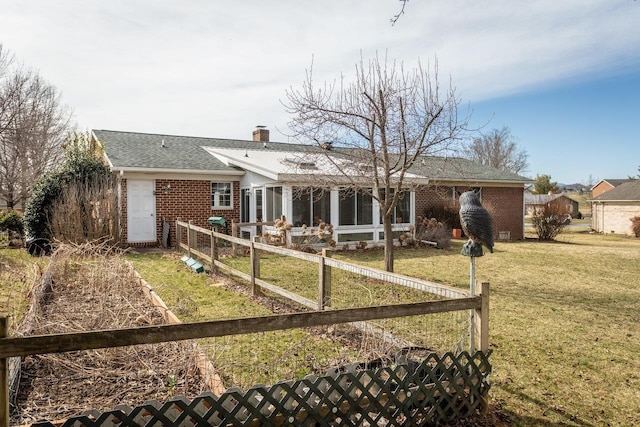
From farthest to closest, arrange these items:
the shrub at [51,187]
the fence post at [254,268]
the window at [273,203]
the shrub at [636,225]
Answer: the shrub at [636,225] < the window at [273,203] < the shrub at [51,187] < the fence post at [254,268]

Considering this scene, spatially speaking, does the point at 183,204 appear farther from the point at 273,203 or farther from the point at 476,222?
the point at 476,222

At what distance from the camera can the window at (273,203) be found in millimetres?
15082

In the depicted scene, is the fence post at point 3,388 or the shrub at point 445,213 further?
the shrub at point 445,213

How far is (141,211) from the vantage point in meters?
15.4

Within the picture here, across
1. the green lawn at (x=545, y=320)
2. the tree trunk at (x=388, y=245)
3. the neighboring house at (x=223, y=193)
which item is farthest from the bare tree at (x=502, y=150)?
the tree trunk at (x=388, y=245)

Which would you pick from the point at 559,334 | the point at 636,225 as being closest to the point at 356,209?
the point at 559,334

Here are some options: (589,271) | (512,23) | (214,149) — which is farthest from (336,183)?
(214,149)

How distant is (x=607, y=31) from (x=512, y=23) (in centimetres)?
126

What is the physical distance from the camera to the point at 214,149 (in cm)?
1900

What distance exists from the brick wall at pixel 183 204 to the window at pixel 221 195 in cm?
16

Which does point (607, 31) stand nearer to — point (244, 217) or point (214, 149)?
point (244, 217)

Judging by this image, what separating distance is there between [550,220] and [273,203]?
13.5m

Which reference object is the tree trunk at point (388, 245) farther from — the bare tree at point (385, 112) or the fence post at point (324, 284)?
the fence post at point (324, 284)

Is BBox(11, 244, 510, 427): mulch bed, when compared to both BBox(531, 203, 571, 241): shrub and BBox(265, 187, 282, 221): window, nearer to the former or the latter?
BBox(265, 187, 282, 221): window
